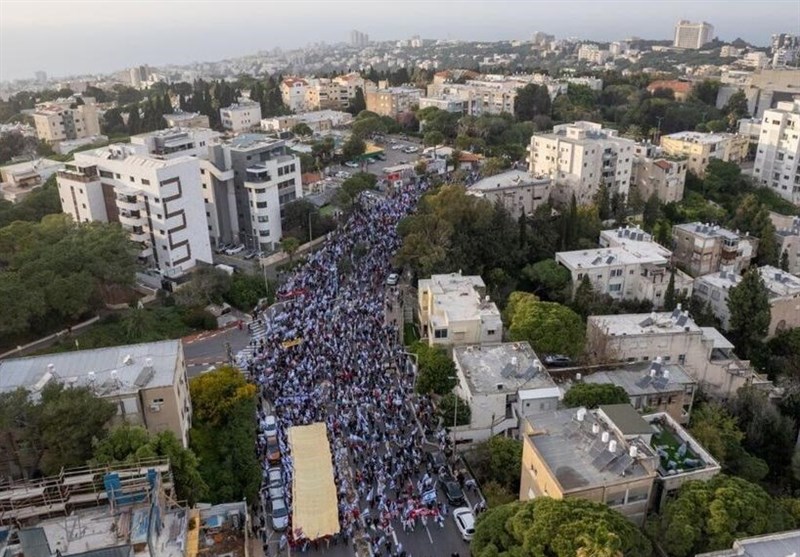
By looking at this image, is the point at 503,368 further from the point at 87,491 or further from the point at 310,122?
the point at 310,122

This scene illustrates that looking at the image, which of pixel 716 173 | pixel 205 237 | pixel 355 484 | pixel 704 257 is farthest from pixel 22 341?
pixel 716 173

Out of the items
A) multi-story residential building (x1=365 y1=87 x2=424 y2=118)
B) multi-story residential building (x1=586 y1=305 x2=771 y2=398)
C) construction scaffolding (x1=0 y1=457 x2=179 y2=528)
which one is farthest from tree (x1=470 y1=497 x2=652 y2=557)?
multi-story residential building (x1=365 y1=87 x2=424 y2=118)

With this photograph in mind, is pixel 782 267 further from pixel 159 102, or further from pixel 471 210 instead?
pixel 159 102

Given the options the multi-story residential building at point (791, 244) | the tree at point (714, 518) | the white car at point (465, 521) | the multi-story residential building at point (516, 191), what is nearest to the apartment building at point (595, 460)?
the tree at point (714, 518)

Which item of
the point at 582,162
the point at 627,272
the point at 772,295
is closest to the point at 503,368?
the point at 627,272

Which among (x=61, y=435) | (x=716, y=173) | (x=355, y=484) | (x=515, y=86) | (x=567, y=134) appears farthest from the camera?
(x=515, y=86)

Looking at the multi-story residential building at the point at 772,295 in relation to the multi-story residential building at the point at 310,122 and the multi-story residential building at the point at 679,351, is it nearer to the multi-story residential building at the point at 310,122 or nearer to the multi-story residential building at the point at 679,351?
Result: the multi-story residential building at the point at 679,351

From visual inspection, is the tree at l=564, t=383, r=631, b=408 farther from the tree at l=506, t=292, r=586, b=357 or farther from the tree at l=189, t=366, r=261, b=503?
the tree at l=189, t=366, r=261, b=503
